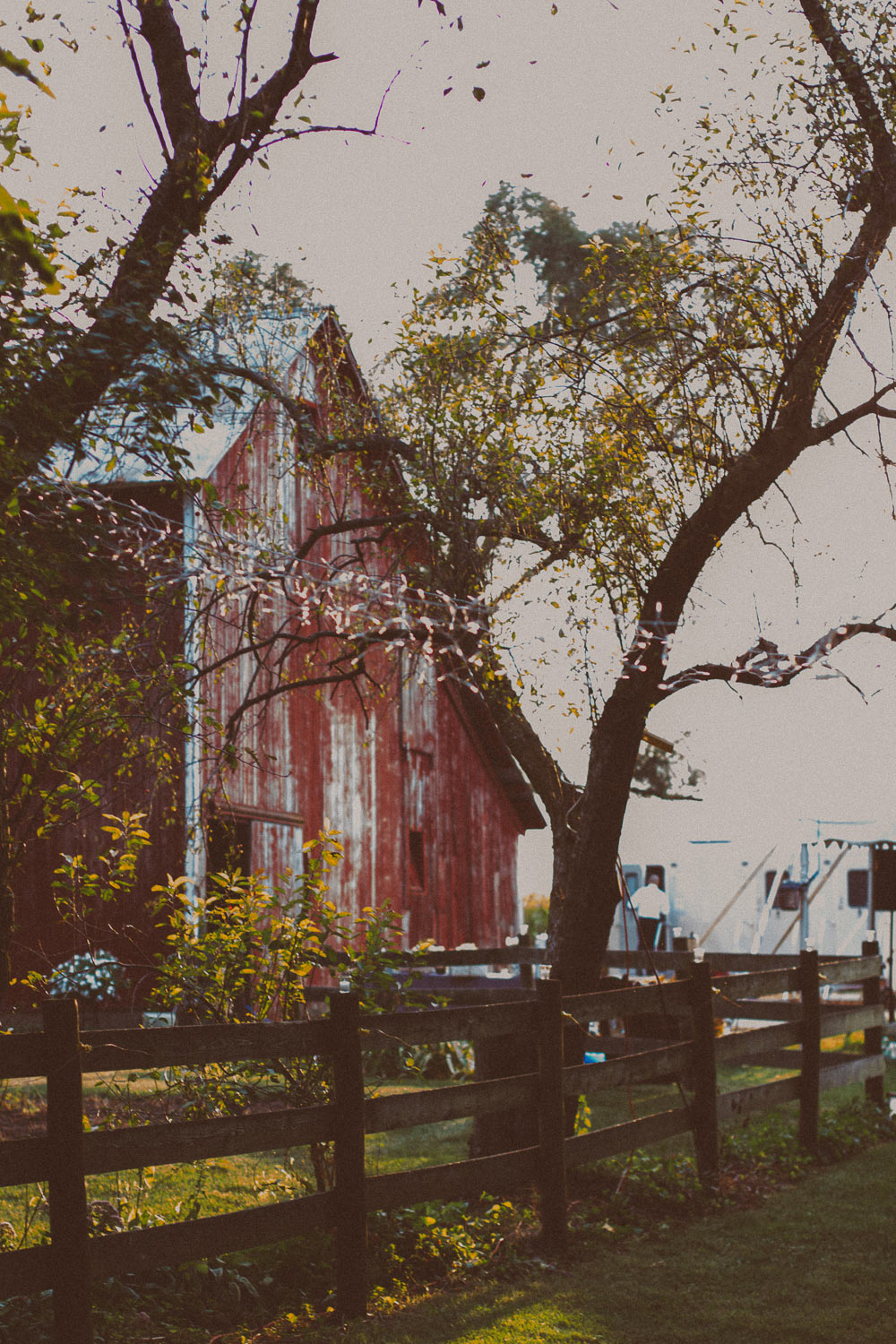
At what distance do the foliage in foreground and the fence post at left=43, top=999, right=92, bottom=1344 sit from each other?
333mm

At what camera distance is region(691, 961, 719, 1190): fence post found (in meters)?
8.02

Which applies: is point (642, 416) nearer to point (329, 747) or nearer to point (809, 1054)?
point (809, 1054)

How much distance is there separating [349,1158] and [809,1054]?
493 centimetres

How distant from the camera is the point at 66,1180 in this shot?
4.38 meters

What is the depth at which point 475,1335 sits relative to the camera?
513 cm

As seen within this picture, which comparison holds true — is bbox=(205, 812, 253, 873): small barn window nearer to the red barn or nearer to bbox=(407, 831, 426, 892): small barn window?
the red barn

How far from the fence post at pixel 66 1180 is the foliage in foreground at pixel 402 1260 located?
33cm

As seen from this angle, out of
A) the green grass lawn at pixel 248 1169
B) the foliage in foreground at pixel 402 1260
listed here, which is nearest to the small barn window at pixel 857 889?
the green grass lawn at pixel 248 1169

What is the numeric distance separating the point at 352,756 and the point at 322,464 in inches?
323

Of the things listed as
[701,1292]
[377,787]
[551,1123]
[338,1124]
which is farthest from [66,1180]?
[377,787]

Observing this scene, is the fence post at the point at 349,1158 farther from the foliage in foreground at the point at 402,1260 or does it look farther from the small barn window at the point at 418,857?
the small barn window at the point at 418,857

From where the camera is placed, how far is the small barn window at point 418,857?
19422 mm

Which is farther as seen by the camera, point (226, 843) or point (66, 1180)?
point (226, 843)

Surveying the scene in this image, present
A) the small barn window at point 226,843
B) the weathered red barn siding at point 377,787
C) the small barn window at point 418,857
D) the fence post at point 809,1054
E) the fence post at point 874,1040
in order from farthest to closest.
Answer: the small barn window at point 418,857 → the weathered red barn siding at point 377,787 → the small barn window at point 226,843 → the fence post at point 874,1040 → the fence post at point 809,1054
